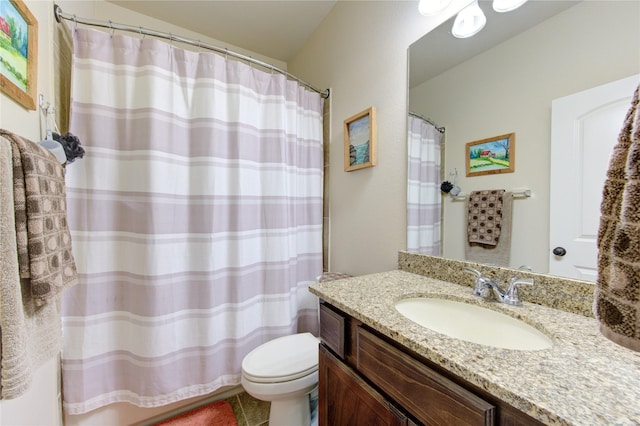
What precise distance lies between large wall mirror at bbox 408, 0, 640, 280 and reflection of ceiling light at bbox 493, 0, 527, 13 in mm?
18

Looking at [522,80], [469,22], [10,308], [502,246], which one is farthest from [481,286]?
[10,308]

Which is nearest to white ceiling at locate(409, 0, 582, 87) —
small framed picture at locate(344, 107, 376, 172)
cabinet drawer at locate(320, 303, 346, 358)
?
small framed picture at locate(344, 107, 376, 172)

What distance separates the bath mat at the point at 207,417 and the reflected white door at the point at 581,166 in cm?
171

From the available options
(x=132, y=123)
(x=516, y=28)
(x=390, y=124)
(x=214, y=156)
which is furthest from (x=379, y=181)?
(x=132, y=123)

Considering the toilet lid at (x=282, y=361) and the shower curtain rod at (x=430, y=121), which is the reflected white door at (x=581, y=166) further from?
the toilet lid at (x=282, y=361)

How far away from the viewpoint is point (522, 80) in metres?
0.83

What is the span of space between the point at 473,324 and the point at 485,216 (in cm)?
42

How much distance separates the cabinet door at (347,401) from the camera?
67 cm

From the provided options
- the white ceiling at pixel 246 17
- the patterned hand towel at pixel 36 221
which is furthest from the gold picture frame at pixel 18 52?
the white ceiling at pixel 246 17

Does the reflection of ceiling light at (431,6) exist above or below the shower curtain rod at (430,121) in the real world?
above

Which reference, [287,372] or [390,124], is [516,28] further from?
[287,372]

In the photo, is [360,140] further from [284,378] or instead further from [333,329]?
[284,378]

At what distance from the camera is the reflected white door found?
664 mm

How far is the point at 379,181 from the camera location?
4.44ft
